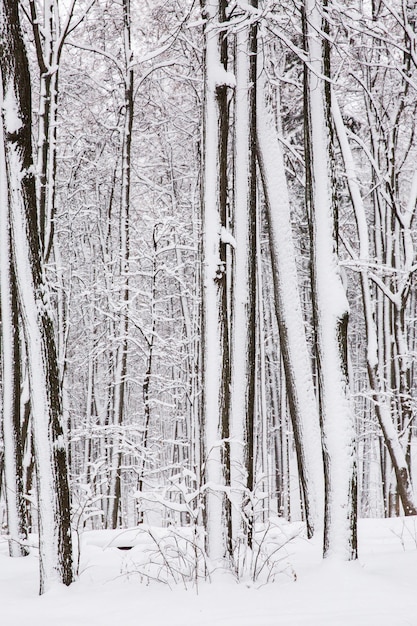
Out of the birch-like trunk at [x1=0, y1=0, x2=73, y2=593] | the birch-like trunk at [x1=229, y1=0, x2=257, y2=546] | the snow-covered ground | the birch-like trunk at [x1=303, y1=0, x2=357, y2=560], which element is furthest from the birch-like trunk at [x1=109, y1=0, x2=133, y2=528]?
the birch-like trunk at [x1=303, y1=0, x2=357, y2=560]

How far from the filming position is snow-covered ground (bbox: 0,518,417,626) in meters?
3.39

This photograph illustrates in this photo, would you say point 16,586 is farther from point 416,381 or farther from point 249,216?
point 416,381

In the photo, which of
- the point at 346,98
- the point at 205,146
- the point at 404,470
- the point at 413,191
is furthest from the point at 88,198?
the point at 205,146

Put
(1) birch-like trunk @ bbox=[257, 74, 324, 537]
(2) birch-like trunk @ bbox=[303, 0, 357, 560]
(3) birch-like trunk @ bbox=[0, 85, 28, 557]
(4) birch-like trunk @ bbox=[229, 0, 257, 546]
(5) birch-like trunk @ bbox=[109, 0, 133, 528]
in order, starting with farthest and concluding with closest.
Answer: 1. (5) birch-like trunk @ bbox=[109, 0, 133, 528]
2. (3) birch-like trunk @ bbox=[0, 85, 28, 557]
3. (1) birch-like trunk @ bbox=[257, 74, 324, 537]
4. (4) birch-like trunk @ bbox=[229, 0, 257, 546]
5. (2) birch-like trunk @ bbox=[303, 0, 357, 560]

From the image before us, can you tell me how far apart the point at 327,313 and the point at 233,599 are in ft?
7.11

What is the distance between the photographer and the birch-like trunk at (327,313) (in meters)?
4.39

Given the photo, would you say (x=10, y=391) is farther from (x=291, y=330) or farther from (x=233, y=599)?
(x=233, y=599)

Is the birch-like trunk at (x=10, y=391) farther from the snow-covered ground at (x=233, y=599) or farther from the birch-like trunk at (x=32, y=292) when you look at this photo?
the birch-like trunk at (x=32, y=292)

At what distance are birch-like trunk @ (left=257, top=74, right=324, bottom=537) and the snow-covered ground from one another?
101cm

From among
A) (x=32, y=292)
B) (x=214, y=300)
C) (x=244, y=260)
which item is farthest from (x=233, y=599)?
(x=244, y=260)

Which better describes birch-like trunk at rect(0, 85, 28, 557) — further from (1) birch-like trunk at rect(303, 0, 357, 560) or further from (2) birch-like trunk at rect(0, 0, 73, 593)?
(1) birch-like trunk at rect(303, 0, 357, 560)

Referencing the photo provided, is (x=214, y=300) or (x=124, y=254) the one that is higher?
(x=124, y=254)

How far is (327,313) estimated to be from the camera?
4.62 meters

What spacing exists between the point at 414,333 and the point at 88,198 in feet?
40.9
